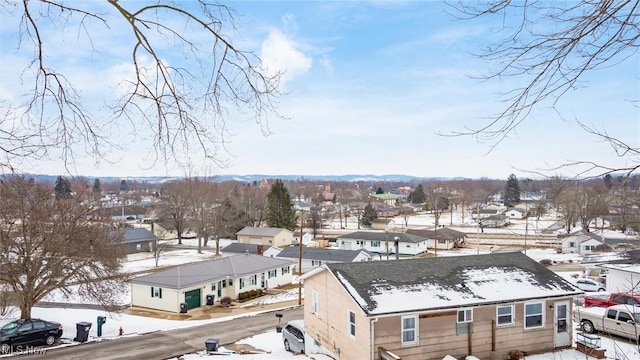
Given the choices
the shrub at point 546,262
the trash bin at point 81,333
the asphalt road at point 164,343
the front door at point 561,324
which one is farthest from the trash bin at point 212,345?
the shrub at point 546,262

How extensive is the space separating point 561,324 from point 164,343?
56.8ft

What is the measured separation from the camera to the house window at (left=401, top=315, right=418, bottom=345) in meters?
15.7

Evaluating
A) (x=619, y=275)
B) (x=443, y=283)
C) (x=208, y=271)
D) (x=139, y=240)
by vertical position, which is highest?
(x=443, y=283)

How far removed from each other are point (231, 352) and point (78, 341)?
328 inches

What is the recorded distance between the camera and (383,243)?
60.3 metres

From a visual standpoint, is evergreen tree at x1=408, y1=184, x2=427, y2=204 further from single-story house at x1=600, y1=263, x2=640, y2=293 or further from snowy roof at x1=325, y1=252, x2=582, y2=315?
snowy roof at x1=325, y1=252, x2=582, y2=315

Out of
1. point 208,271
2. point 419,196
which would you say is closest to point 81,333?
point 208,271

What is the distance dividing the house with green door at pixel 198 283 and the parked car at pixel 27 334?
965 cm

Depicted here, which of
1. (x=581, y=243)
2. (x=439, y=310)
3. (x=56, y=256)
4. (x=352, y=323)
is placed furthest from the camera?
(x=581, y=243)

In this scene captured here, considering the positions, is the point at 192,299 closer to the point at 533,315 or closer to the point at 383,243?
the point at 533,315

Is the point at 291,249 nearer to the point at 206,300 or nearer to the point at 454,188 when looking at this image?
the point at 206,300

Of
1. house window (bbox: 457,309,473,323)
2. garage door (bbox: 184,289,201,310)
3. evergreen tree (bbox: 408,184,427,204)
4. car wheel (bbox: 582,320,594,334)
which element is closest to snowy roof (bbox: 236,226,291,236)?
garage door (bbox: 184,289,201,310)

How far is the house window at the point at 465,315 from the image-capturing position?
16.3m

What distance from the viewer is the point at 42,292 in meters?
24.0
